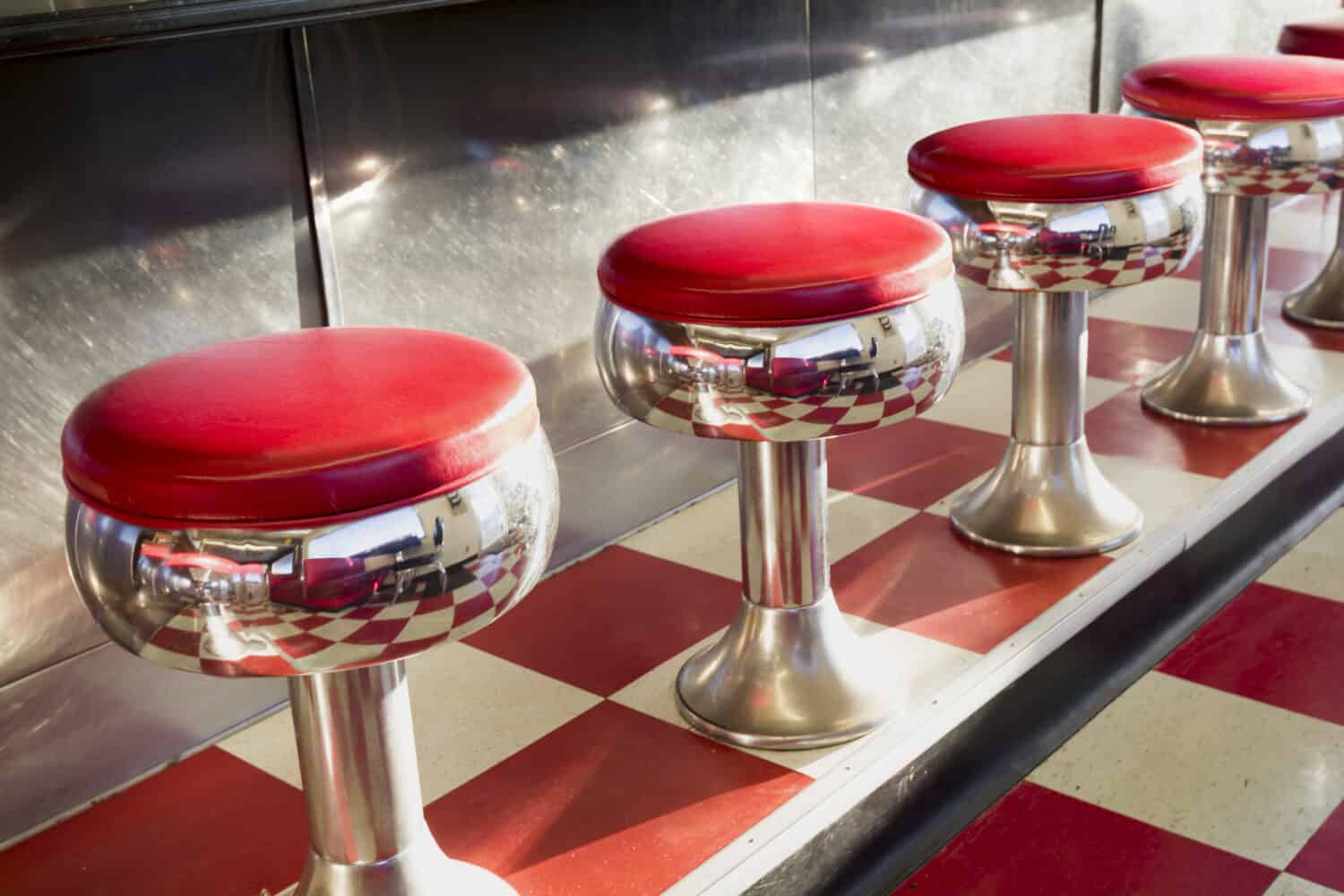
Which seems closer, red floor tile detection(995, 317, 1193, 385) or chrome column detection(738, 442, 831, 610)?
chrome column detection(738, 442, 831, 610)

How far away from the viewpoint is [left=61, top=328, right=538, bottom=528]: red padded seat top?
38.9 inches

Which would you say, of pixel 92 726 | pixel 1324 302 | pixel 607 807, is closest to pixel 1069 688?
pixel 607 807

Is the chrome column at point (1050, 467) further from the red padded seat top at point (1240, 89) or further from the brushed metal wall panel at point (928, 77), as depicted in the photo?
the red padded seat top at point (1240, 89)

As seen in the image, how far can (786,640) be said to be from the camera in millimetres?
1720

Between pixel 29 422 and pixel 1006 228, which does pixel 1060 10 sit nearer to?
pixel 1006 228

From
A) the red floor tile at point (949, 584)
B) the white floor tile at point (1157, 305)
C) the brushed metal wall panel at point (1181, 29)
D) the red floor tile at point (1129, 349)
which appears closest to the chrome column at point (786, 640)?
the red floor tile at point (949, 584)

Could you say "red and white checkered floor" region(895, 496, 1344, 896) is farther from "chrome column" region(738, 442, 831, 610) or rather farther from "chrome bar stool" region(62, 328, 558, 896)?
"chrome bar stool" region(62, 328, 558, 896)

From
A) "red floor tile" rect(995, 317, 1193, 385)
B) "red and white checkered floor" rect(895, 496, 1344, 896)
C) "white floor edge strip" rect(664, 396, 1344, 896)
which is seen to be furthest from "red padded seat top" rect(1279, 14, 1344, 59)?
"red and white checkered floor" rect(895, 496, 1344, 896)

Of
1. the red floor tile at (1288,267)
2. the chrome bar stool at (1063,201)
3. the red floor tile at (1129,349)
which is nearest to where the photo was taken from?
the chrome bar stool at (1063,201)

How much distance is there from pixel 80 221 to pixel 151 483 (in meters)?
0.63

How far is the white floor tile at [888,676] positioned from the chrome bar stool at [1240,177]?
0.93m

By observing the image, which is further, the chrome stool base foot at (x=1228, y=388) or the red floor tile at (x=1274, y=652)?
the chrome stool base foot at (x=1228, y=388)

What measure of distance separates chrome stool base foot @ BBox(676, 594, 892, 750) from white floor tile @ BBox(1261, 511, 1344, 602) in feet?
2.56

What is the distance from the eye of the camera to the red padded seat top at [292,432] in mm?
989
